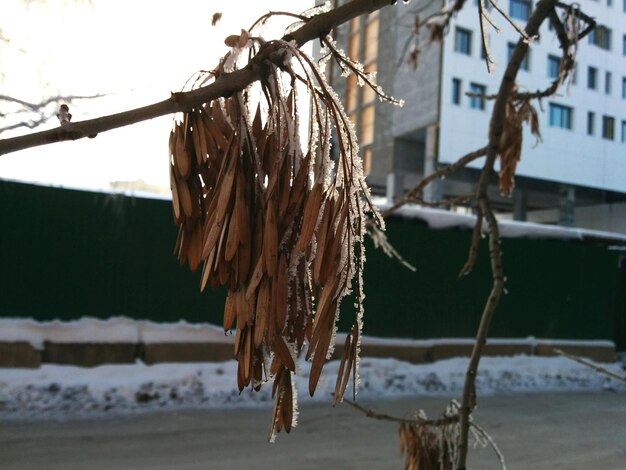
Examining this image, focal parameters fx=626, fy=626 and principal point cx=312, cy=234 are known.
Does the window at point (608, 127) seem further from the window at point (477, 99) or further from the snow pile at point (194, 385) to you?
the snow pile at point (194, 385)

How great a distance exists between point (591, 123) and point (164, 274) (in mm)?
25382

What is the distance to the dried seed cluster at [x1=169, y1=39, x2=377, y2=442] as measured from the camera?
30.4 inches

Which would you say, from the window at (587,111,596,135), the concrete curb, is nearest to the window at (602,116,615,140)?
the window at (587,111,596,135)

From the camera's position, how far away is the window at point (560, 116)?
91.1 ft

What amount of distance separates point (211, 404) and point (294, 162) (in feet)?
23.5

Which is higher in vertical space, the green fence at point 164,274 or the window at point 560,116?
the window at point 560,116

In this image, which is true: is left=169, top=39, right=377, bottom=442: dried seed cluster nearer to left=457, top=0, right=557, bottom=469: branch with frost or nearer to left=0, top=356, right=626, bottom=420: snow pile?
left=457, top=0, right=557, bottom=469: branch with frost

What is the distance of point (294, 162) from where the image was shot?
2.78ft

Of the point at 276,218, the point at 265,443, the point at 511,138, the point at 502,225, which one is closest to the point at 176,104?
the point at 276,218

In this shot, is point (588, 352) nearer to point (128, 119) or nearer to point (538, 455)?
point (538, 455)

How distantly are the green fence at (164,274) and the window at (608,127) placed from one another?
776 inches

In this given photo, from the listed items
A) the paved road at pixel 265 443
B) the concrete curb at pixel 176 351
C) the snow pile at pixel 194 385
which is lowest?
Result: the paved road at pixel 265 443

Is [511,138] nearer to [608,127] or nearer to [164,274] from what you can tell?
[164,274]

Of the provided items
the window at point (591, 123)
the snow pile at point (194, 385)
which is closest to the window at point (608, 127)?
the window at point (591, 123)
